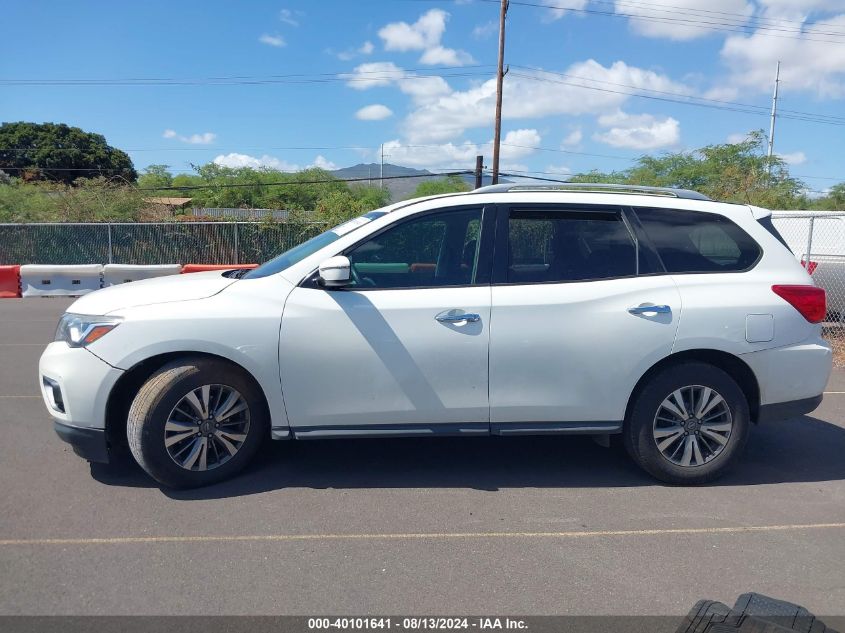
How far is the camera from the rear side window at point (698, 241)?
481cm

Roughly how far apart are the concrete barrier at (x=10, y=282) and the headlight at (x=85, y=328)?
15.1 metres

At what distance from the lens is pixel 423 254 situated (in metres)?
4.71

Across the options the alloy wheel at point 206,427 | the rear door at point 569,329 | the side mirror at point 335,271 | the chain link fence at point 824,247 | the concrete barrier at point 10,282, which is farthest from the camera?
the concrete barrier at point 10,282

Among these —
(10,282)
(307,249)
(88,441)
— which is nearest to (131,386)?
(88,441)

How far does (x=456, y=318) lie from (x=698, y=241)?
71.3 inches

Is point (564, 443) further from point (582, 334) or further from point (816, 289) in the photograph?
point (816, 289)

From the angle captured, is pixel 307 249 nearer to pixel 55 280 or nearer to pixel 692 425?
pixel 692 425

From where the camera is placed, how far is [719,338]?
461 cm

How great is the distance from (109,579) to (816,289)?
4.59 metres

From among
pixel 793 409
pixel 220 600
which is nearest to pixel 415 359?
pixel 220 600

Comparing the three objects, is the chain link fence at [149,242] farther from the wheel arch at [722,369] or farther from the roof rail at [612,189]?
the wheel arch at [722,369]

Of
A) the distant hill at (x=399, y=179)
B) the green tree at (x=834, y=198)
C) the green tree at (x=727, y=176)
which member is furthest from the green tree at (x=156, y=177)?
the green tree at (x=834, y=198)

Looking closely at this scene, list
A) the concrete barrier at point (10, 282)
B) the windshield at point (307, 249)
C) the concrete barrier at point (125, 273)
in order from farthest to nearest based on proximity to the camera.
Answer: the concrete barrier at point (125, 273) → the concrete barrier at point (10, 282) → the windshield at point (307, 249)

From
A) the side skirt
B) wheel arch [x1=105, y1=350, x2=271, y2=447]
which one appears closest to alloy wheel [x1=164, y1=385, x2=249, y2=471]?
wheel arch [x1=105, y1=350, x2=271, y2=447]
